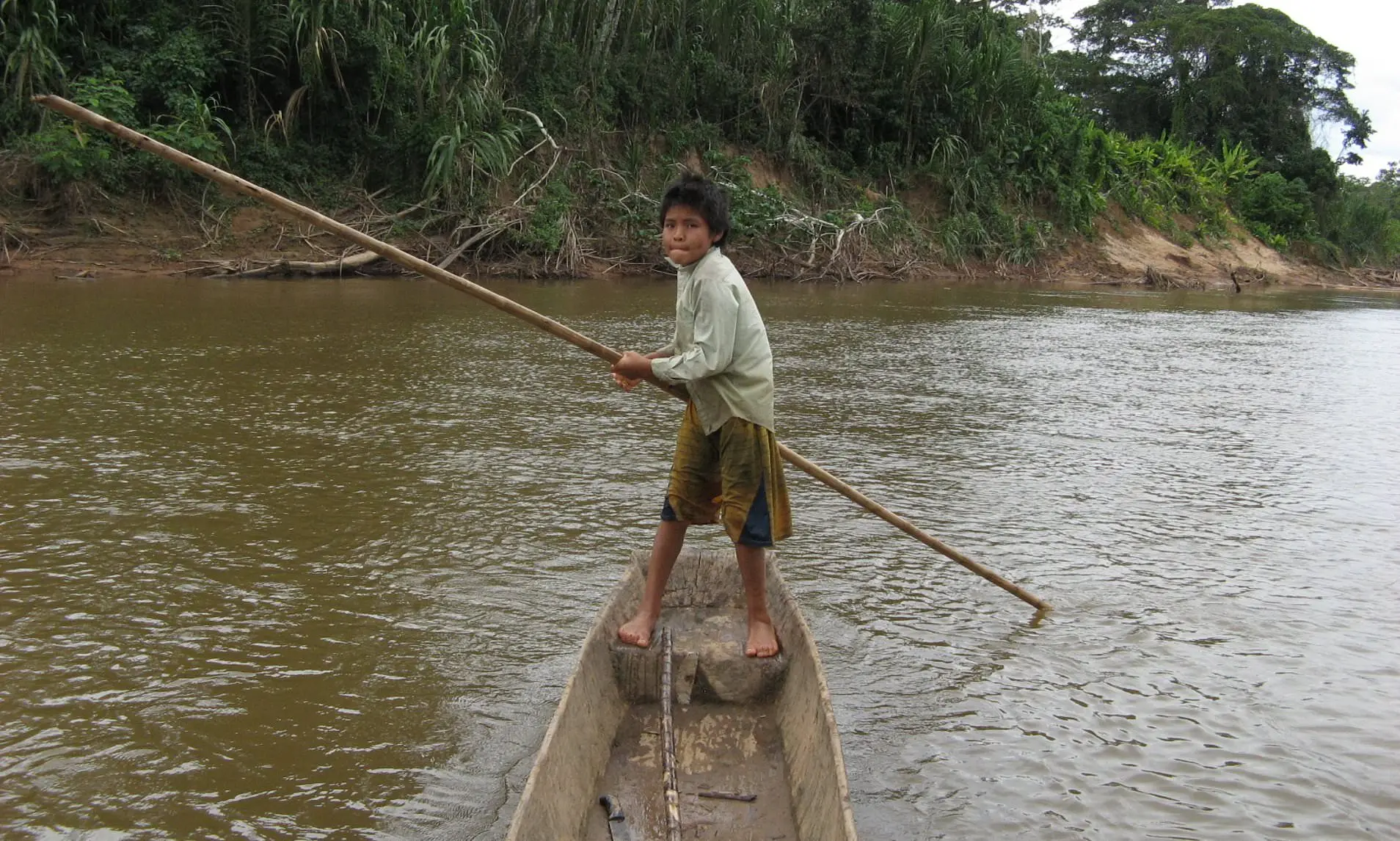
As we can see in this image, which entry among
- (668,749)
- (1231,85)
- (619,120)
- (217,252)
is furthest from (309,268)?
(1231,85)

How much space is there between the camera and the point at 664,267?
48.0 ft

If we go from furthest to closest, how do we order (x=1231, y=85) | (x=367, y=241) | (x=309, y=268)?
(x=1231, y=85), (x=309, y=268), (x=367, y=241)

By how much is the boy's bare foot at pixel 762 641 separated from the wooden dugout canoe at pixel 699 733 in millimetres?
27

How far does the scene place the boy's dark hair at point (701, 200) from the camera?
277 cm

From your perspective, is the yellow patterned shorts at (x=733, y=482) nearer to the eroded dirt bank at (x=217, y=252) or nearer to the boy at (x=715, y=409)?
the boy at (x=715, y=409)

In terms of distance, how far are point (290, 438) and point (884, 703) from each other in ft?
11.4

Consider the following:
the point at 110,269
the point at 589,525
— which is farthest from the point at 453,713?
the point at 110,269

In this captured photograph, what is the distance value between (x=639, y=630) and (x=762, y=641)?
327 millimetres

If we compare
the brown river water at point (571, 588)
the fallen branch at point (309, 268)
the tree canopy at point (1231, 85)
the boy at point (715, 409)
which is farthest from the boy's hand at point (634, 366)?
the tree canopy at point (1231, 85)

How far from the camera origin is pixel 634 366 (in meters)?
2.85

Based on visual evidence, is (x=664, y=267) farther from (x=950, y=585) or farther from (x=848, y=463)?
(x=950, y=585)

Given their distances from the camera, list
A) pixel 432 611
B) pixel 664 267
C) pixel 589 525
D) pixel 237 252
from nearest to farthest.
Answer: pixel 432 611, pixel 589 525, pixel 237 252, pixel 664 267

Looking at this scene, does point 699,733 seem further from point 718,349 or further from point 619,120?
point 619,120

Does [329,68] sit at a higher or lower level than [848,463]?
higher
